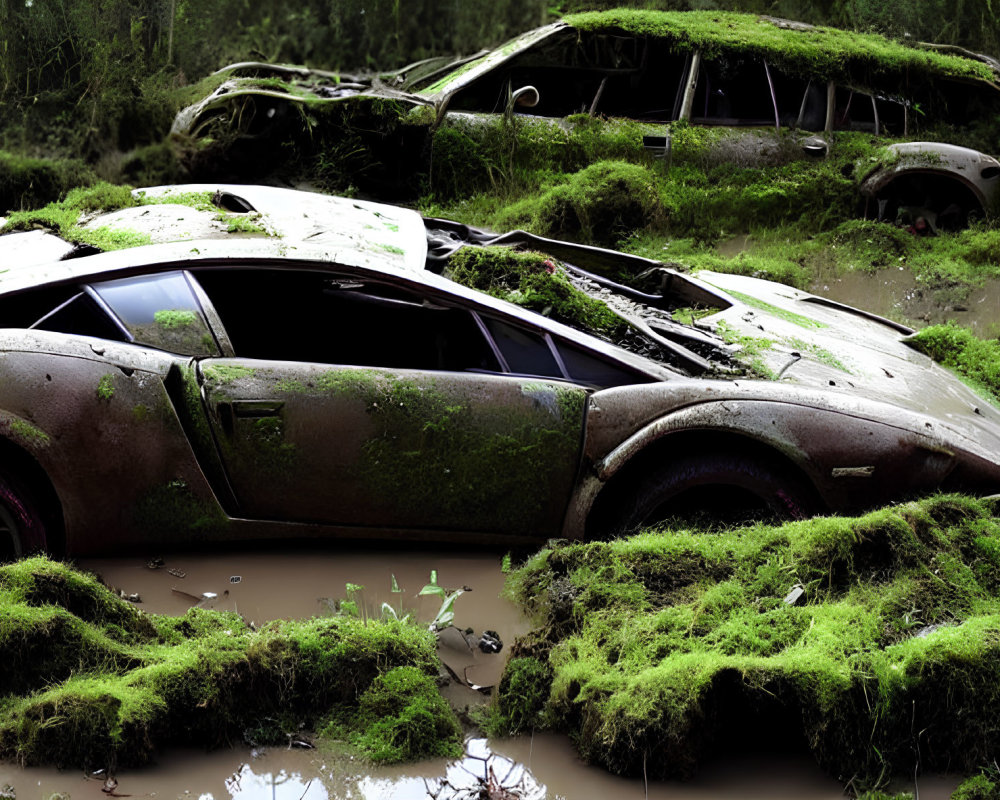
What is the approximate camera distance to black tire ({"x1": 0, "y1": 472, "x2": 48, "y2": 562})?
384 centimetres

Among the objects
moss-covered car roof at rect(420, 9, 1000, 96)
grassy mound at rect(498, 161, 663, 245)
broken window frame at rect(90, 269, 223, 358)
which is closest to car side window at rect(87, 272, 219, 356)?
broken window frame at rect(90, 269, 223, 358)

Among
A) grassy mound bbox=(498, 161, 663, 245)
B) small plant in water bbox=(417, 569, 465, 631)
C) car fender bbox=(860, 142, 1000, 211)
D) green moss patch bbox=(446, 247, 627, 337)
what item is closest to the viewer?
small plant in water bbox=(417, 569, 465, 631)

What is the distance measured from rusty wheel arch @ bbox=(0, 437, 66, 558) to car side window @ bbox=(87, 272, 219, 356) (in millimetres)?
627

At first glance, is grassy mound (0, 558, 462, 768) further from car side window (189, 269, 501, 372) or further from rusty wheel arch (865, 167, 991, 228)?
rusty wheel arch (865, 167, 991, 228)

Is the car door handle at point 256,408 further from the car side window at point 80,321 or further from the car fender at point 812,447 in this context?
the car fender at point 812,447

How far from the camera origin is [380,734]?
3.06 meters

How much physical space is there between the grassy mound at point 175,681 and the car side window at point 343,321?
3.92 ft

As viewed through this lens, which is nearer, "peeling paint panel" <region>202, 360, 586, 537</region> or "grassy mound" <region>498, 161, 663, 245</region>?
"peeling paint panel" <region>202, 360, 586, 537</region>

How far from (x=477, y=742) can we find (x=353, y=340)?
1758 mm

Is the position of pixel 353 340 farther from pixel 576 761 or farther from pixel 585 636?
pixel 576 761

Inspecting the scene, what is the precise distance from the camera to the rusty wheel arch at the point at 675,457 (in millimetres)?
4059

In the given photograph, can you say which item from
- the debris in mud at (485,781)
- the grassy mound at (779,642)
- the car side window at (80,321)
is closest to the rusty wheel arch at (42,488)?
the car side window at (80,321)

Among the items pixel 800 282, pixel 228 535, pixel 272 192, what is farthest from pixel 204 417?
pixel 800 282

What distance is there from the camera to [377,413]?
157 inches
